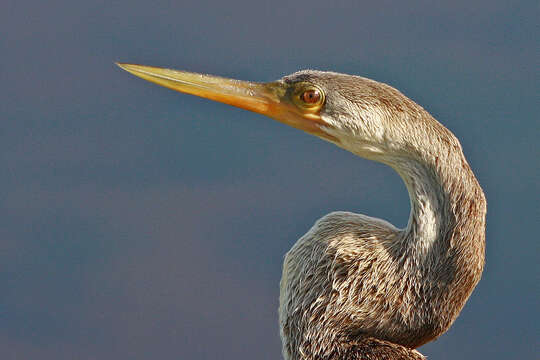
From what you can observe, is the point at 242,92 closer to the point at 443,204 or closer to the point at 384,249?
the point at 384,249

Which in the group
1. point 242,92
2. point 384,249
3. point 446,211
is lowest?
point 384,249

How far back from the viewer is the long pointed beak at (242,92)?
23.7 feet

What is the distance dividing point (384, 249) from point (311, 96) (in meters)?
1.18

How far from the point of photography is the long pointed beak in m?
7.23

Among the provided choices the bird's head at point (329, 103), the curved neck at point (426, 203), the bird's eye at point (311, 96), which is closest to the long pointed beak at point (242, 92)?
the bird's head at point (329, 103)

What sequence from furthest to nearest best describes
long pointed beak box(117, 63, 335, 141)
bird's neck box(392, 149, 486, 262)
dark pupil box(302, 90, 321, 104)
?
long pointed beak box(117, 63, 335, 141) < dark pupil box(302, 90, 321, 104) < bird's neck box(392, 149, 486, 262)

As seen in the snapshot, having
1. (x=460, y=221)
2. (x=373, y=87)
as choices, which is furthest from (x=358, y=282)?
(x=373, y=87)

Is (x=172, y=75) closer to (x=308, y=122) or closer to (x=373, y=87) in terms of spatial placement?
(x=308, y=122)

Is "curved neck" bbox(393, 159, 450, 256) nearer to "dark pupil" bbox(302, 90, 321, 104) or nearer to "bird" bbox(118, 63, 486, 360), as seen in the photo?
"bird" bbox(118, 63, 486, 360)

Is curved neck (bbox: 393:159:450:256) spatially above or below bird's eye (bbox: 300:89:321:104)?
below

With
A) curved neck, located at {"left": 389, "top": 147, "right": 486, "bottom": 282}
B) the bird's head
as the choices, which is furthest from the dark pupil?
curved neck, located at {"left": 389, "top": 147, "right": 486, "bottom": 282}

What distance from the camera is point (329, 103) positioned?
22.8 feet

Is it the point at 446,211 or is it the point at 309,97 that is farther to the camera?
the point at 309,97

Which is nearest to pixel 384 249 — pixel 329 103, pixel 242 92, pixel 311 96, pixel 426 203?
pixel 426 203
